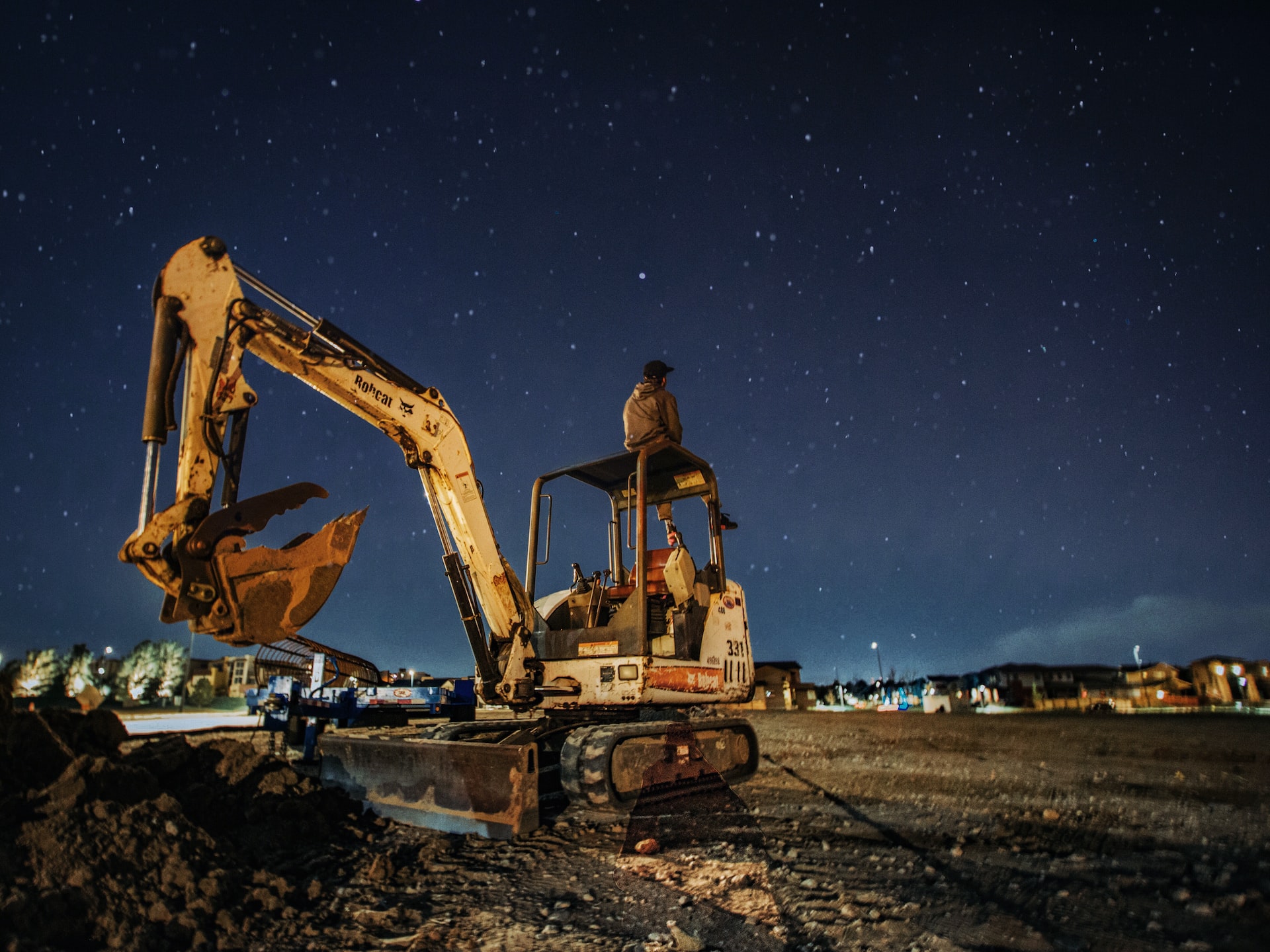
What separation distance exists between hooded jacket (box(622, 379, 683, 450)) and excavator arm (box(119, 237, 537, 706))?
1.80 meters

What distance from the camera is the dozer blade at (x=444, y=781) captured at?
202 inches

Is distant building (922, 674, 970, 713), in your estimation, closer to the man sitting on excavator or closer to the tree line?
the man sitting on excavator

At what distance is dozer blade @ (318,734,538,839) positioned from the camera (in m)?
5.14

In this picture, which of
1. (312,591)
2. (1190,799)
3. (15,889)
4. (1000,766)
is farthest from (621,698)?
(1000,766)

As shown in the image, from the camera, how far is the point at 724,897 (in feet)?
12.9

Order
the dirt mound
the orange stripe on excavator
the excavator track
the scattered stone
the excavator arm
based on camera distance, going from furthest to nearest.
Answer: the orange stripe on excavator → the excavator track → the excavator arm → the scattered stone → the dirt mound

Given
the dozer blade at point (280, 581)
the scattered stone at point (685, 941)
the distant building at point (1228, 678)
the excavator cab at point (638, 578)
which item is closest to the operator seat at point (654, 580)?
the excavator cab at point (638, 578)

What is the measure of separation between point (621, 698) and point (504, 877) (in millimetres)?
2064

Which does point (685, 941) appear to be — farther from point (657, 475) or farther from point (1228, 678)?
point (1228, 678)

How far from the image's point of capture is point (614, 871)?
4.57 metres

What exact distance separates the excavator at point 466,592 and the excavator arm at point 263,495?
0.01 meters

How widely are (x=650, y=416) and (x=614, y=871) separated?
4.22 metres

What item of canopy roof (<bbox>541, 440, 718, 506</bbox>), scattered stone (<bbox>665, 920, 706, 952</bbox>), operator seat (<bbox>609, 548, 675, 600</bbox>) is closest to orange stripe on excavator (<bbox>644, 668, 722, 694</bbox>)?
operator seat (<bbox>609, 548, 675, 600</bbox>)

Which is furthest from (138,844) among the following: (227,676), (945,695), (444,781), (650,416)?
(227,676)
